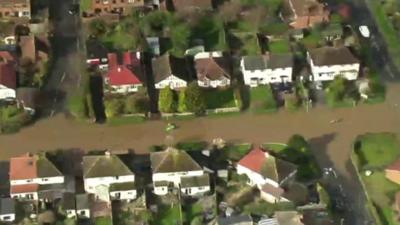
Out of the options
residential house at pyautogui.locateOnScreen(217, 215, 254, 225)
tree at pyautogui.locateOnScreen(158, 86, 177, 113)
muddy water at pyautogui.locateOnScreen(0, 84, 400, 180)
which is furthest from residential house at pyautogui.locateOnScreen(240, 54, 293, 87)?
residential house at pyautogui.locateOnScreen(217, 215, 254, 225)

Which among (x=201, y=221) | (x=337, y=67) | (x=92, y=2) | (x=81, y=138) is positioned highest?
(x=92, y=2)

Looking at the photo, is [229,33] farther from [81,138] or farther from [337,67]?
[81,138]

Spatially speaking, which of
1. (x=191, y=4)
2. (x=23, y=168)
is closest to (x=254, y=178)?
(x=23, y=168)

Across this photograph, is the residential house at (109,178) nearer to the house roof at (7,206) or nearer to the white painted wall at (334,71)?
the house roof at (7,206)

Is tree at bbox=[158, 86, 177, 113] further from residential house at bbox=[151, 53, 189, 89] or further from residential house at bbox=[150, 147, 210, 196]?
residential house at bbox=[150, 147, 210, 196]

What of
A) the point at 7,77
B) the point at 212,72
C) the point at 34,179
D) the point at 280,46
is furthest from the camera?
A: the point at 280,46

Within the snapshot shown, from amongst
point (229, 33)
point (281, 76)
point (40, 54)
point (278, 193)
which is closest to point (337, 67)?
point (281, 76)

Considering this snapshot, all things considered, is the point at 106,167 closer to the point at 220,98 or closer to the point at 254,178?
the point at 254,178
